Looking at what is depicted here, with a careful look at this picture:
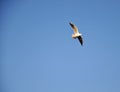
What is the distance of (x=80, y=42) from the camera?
46562 millimetres

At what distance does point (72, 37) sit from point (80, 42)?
Result: 64.7 inches

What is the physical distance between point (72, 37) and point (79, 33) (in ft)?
3.05

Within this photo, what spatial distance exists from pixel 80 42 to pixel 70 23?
2.78 metres

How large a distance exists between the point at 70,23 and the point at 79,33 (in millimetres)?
1717

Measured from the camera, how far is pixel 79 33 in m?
45.8

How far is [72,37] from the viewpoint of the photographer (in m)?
45.2

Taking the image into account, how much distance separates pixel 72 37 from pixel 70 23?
137 cm

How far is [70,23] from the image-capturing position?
146 feet
